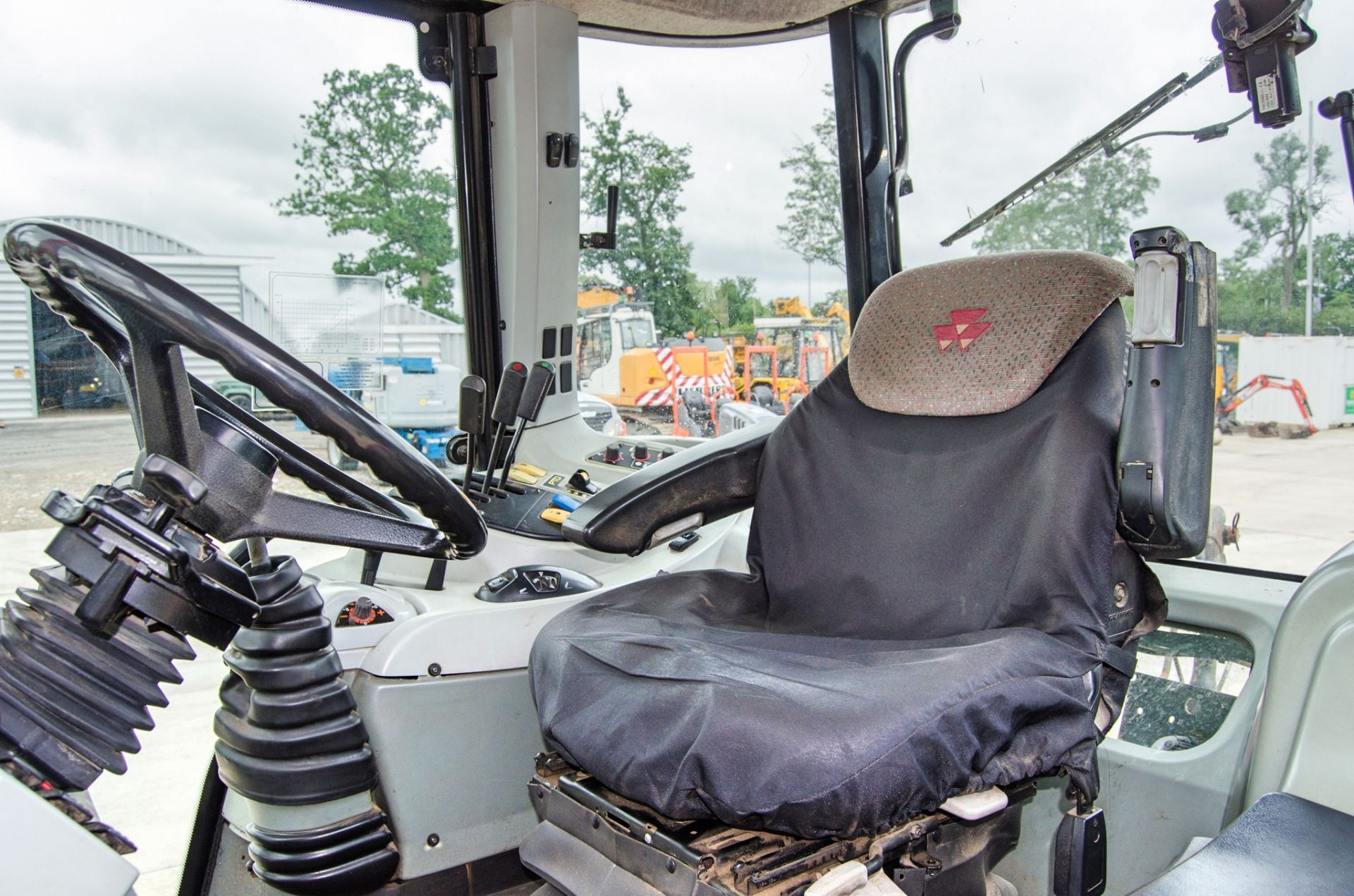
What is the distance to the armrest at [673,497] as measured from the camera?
138 cm

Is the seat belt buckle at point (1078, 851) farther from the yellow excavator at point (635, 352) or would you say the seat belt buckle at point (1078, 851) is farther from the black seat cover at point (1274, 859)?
the yellow excavator at point (635, 352)

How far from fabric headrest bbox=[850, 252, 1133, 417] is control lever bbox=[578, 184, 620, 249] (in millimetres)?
894

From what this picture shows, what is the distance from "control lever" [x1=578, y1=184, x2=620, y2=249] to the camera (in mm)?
2209

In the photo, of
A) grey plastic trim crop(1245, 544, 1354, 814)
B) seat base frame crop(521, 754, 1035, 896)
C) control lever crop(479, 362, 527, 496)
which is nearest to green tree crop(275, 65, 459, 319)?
control lever crop(479, 362, 527, 496)

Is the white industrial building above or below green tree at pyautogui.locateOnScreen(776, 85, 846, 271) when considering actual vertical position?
below

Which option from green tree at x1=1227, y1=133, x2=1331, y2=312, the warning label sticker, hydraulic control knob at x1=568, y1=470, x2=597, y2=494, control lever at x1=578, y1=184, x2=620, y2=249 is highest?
control lever at x1=578, y1=184, x2=620, y2=249

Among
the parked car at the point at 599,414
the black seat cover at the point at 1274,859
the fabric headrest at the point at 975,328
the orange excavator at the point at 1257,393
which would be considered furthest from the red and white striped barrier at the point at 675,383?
the black seat cover at the point at 1274,859

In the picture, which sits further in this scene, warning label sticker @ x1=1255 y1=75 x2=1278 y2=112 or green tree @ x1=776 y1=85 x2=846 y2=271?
green tree @ x1=776 y1=85 x2=846 y2=271

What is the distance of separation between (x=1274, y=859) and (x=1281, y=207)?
0.83m

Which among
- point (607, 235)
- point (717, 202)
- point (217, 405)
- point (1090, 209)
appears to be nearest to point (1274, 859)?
point (1090, 209)

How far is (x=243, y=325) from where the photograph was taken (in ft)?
2.75

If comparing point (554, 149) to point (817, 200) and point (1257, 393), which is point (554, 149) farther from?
point (1257, 393)

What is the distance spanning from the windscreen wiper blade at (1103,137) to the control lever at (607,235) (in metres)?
0.83

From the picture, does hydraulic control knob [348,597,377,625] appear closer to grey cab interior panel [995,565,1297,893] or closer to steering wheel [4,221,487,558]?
steering wheel [4,221,487,558]
